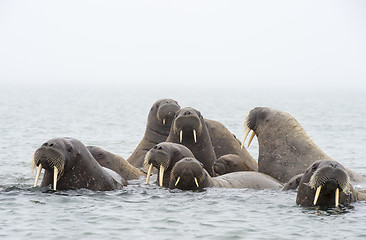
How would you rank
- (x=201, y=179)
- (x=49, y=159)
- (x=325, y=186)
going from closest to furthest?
(x=325, y=186)
(x=49, y=159)
(x=201, y=179)

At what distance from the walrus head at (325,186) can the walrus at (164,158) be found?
225 cm

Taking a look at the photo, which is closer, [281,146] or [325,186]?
[325,186]

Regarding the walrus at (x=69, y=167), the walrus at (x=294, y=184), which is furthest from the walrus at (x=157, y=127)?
the walrus at (x=294, y=184)

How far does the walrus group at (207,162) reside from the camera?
9.28 m

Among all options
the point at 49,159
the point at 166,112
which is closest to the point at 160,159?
the point at 49,159

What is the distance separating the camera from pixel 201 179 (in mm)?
10391

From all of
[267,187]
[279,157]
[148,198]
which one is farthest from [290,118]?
[148,198]

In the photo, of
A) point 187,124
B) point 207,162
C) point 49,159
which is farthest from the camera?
point 207,162

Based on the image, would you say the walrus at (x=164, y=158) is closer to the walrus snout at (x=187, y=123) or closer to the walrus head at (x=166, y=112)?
the walrus snout at (x=187, y=123)

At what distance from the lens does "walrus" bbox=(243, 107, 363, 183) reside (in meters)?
11.9

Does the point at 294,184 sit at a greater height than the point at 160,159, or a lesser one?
lesser

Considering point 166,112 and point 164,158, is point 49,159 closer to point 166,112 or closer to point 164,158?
point 164,158

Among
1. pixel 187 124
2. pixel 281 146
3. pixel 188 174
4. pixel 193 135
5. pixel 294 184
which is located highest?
pixel 187 124

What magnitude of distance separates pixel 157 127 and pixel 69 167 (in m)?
4.18
